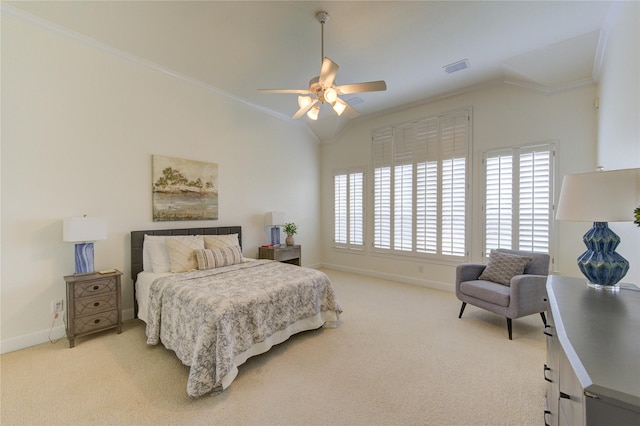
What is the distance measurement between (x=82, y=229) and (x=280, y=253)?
2771 millimetres

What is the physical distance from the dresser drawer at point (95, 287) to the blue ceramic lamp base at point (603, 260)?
420cm

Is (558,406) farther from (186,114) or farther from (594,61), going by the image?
(186,114)

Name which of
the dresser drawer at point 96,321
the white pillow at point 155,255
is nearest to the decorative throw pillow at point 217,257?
the white pillow at point 155,255

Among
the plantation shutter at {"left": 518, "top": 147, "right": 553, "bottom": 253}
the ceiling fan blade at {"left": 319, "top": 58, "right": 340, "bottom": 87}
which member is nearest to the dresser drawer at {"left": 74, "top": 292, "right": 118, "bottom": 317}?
the ceiling fan blade at {"left": 319, "top": 58, "right": 340, "bottom": 87}

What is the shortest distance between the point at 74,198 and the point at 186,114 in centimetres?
181

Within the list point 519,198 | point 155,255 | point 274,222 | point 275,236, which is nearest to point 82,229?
point 155,255

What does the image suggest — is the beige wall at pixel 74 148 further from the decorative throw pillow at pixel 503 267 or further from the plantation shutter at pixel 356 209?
the decorative throw pillow at pixel 503 267

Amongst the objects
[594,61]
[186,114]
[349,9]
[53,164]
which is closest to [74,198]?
[53,164]

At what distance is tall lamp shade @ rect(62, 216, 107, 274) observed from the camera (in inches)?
107

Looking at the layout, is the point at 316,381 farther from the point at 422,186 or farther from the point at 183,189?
the point at 422,186

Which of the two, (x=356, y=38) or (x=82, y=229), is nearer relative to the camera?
(x=82, y=229)

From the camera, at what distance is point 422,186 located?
4.78m

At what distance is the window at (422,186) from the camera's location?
4.41 m

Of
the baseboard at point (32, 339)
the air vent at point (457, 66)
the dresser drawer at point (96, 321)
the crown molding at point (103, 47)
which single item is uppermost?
the air vent at point (457, 66)
